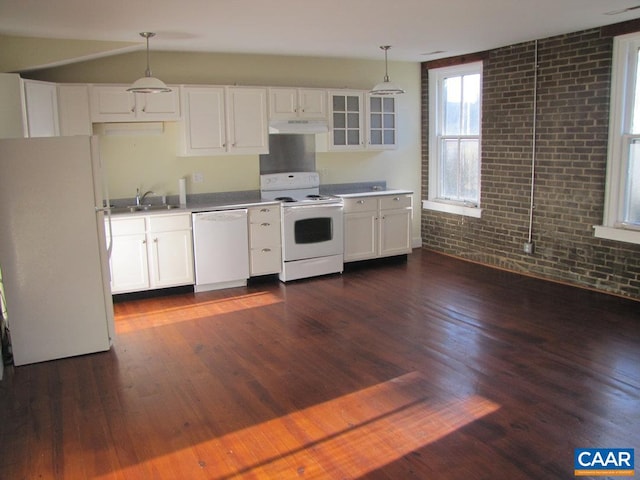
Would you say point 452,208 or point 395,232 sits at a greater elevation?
point 452,208

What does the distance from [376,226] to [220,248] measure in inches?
→ 77.2

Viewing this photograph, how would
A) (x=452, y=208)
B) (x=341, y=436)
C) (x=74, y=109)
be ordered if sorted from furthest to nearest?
1. (x=452, y=208)
2. (x=74, y=109)
3. (x=341, y=436)

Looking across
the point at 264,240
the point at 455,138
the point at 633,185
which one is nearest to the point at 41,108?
the point at 264,240

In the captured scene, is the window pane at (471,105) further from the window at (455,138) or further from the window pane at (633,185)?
the window pane at (633,185)

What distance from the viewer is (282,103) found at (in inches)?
251

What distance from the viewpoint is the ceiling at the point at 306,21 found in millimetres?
4062

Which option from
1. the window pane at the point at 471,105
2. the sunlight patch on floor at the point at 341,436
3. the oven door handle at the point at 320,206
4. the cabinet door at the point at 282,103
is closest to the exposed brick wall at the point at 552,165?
the window pane at the point at 471,105

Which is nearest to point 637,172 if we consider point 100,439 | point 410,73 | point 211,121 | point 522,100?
point 522,100

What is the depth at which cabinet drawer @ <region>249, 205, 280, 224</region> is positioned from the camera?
6.09 meters

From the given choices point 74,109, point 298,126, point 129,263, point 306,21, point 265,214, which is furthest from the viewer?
point 298,126

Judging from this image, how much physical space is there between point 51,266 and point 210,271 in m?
1.96

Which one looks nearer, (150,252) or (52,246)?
(52,246)

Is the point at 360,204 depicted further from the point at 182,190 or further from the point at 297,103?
the point at 182,190

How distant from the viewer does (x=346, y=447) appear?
9.67 feet
